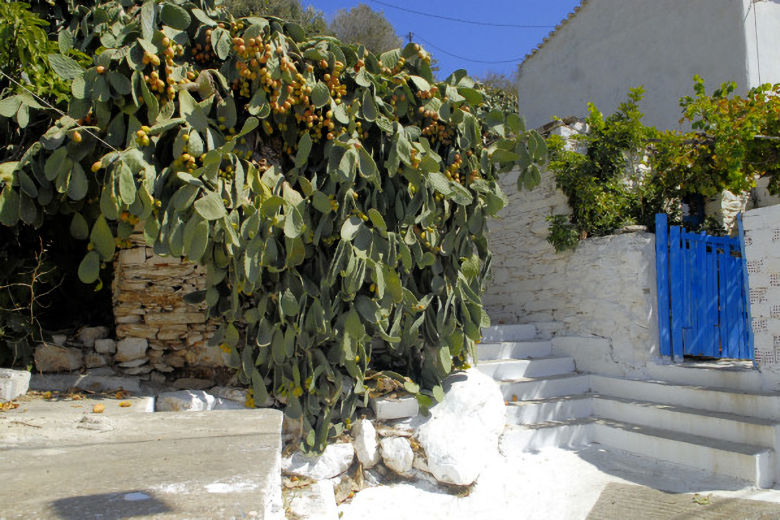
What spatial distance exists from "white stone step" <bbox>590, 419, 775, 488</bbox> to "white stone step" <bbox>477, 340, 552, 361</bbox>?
95 cm

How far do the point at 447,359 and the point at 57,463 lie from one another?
88.8 inches

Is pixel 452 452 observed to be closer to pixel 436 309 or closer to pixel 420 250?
pixel 436 309

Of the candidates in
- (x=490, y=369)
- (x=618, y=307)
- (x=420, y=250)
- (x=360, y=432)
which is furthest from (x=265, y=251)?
(x=618, y=307)

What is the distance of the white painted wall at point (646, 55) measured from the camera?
6871mm

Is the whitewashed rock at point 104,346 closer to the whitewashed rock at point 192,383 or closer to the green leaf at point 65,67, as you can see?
the whitewashed rock at point 192,383

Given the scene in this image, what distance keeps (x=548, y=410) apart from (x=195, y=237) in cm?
304

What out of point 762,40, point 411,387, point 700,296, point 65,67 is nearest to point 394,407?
point 411,387

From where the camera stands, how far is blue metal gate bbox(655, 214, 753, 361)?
4.61m

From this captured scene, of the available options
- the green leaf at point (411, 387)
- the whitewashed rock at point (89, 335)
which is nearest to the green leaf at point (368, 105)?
the green leaf at point (411, 387)

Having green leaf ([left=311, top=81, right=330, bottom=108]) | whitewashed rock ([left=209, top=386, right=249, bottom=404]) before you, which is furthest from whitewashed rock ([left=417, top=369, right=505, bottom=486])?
green leaf ([left=311, top=81, right=330, bottom=108])

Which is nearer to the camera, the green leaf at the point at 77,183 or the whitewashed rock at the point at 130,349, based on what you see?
the green leaf at the point at 77,183

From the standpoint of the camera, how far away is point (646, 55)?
25.6 feet

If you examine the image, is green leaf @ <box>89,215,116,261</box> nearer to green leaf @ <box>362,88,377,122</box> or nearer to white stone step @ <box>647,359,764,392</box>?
green leaf @ <box>362,88,377,122</box>

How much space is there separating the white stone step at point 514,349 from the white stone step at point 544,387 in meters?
0.34
